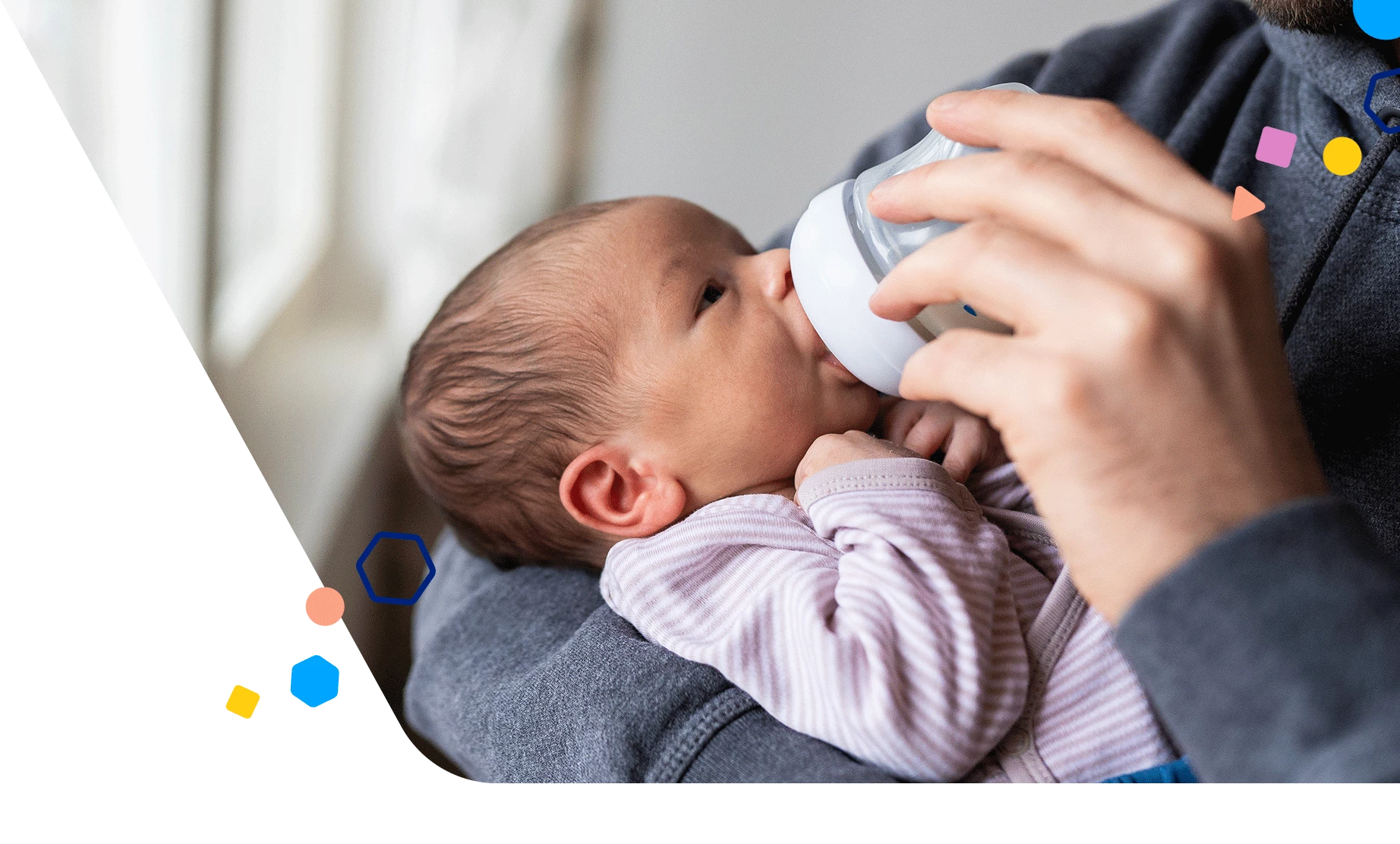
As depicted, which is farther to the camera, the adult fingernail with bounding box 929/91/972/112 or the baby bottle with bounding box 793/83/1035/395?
the baby bottle with bounding box 793/83/1035/395

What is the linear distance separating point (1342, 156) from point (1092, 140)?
51 centimetres

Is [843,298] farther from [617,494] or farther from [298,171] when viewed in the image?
[298,171]

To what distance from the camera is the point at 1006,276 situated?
1.62 feet

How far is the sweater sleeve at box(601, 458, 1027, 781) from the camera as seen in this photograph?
0.63 metres

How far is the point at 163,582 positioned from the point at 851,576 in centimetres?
43

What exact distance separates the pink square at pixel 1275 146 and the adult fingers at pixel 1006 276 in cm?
61

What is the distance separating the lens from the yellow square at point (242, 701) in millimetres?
488

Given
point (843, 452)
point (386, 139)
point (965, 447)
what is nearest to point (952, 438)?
point (965, 447)

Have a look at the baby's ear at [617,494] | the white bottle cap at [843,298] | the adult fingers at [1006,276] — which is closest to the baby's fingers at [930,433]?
the white bottle cap at [843,298]

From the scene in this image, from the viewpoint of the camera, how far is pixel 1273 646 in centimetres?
43

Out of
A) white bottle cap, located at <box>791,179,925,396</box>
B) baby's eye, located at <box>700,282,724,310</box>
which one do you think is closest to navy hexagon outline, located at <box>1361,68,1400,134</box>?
white bottle cap, located at <box>791,179,925,396</box>

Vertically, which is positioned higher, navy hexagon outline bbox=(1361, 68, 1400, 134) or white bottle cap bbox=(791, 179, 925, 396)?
navy hexagon outline bbox=(1361, 68, 1400, 134)

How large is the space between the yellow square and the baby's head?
0.41 metres

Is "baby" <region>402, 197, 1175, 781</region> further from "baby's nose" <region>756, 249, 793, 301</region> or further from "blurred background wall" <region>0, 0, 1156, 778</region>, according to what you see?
"blurred background wall" <region>0, 0, 1156, 778</region>
